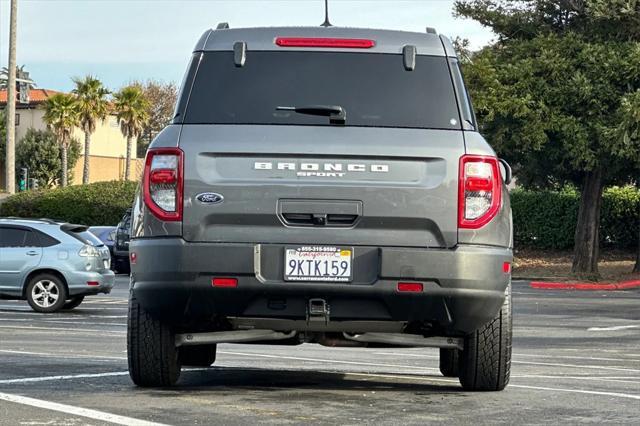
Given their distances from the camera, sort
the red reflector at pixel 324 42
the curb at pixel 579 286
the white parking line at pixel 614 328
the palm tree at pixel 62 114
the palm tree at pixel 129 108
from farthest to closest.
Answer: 1. the palm tree at pixel 62 114
2. the palm tree at pixel 129 108
3. the curb at pixel 579 286
4. the white parking line at pixel 614 328
5. the red reflector at pixel 324 42

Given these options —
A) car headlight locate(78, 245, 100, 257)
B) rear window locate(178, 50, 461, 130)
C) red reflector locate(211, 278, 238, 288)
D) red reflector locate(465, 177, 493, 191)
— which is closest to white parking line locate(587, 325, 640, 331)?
car headlight locate(78, 245, 100, 257)

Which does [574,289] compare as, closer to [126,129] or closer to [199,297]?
[199,297]

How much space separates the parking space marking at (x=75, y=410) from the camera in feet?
23.2

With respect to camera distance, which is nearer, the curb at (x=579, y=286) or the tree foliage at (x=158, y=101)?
the curb at (x=579, y=286)

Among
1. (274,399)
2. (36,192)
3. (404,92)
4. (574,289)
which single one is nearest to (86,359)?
(274,399)

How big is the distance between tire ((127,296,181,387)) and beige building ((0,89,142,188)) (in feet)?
248

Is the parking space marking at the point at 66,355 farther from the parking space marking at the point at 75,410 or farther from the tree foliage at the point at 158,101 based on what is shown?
the tree foliage at the point at 158,101

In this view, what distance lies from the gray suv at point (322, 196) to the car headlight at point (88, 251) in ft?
48.3

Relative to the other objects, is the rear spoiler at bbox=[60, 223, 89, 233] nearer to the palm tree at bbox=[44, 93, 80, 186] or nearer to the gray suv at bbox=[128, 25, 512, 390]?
the gray suv at bbox=[128, 25, 512, 390]

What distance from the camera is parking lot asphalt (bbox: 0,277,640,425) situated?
24.6ft

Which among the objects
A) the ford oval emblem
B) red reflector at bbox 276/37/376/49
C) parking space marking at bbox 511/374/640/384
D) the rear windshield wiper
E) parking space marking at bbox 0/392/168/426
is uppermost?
red reflector at bbox 276/37/376/49

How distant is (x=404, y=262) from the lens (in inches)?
303

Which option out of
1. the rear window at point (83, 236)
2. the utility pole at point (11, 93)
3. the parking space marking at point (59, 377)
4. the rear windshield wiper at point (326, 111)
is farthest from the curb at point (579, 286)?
the rear windshield wiper at point (326, 111)

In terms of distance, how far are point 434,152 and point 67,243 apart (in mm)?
15667
